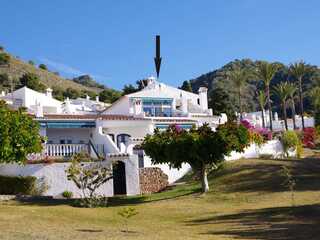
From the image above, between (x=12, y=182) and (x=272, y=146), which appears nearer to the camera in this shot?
(x=12, y=182)

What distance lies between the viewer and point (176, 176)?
37.4m

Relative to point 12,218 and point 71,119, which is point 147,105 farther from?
point 12,218

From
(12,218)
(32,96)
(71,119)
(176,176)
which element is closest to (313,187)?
(176,176)

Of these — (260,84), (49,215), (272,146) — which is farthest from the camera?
(260,84)

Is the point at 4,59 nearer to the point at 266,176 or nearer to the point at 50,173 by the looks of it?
the point at 50,173

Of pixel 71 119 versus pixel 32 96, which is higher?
pixel 32 96

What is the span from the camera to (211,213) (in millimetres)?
23203

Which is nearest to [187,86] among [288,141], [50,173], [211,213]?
[288,141]

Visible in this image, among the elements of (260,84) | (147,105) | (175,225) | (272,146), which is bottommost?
(175,225)

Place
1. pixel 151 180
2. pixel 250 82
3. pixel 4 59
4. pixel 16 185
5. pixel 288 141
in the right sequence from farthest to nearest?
pixel 250 82
pixel 4 59
pixel 288 141
pixel 151 180
pixel 16 185

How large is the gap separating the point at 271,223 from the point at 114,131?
990 inches

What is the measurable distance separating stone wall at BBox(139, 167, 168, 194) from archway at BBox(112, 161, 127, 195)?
1.23 metres

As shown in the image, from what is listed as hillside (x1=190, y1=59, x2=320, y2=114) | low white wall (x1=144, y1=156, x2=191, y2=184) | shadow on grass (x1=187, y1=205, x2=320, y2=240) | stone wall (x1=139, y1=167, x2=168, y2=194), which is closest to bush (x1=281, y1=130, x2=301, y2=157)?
low white wall (x1=144, y1=156, x2=191, y2=184)

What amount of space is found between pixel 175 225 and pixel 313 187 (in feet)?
40.2
